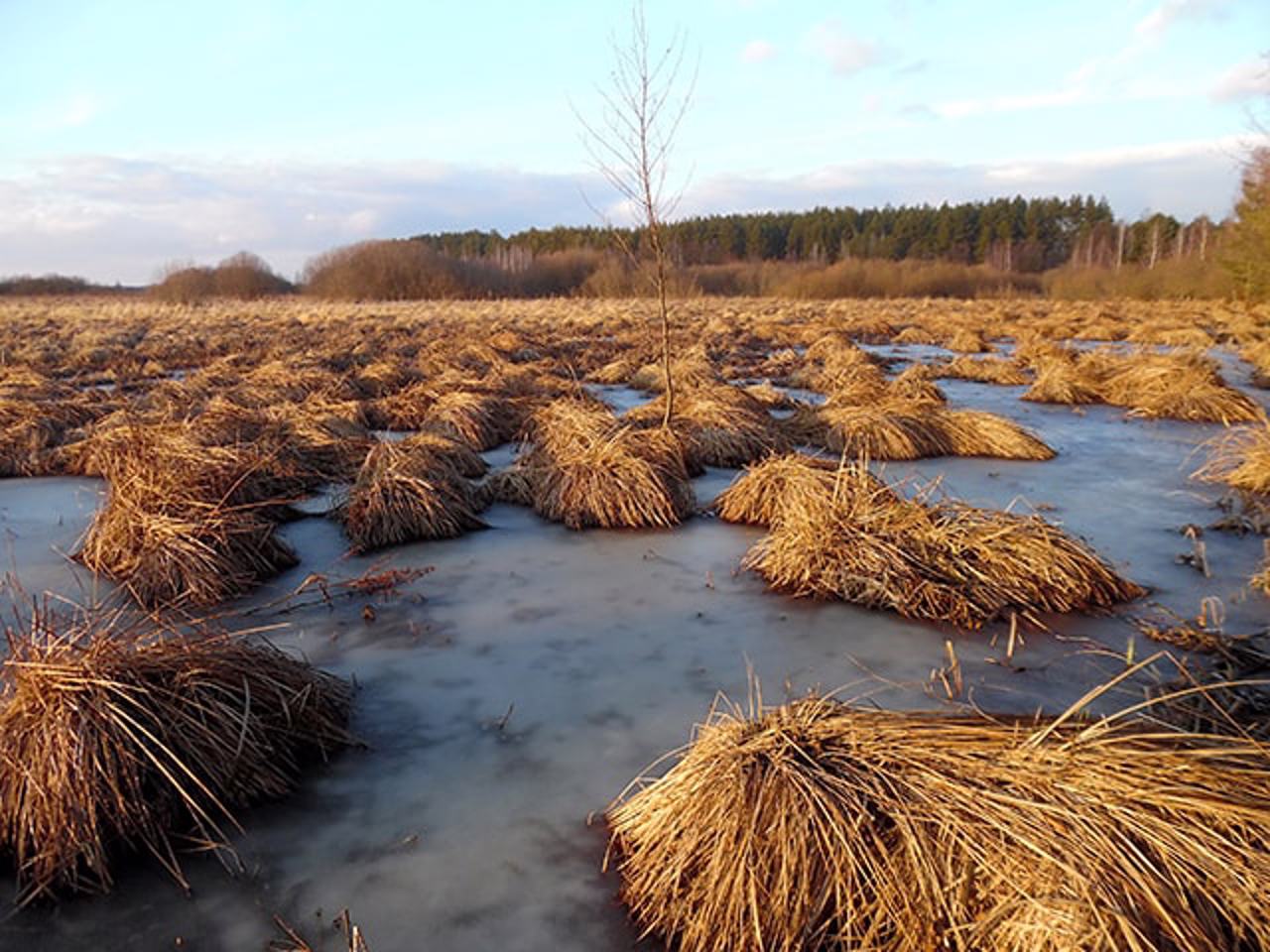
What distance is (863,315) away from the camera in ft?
93.0

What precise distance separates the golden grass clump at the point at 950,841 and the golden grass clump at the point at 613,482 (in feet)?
12.3

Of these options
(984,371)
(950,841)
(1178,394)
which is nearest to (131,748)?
(950,841)

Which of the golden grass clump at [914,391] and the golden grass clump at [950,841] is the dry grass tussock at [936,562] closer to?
the golden grass clump at [950,841]

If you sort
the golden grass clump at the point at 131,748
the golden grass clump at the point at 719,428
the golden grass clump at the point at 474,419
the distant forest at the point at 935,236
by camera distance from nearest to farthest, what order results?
the golden grass clump at the point at 131,748
the golden grass clump at the point at 719,428
the golden grass clump at the point at 474,419
the distant forest at the point at 935,236

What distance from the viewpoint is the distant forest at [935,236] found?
5947 cm

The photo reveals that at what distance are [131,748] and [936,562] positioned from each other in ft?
13.0

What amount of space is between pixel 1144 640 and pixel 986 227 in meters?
67.0

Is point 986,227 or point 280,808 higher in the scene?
point 986,227

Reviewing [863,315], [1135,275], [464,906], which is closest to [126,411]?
[464,906]

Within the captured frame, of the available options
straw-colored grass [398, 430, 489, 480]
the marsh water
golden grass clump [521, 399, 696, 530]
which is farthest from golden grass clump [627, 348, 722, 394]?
the marsh water

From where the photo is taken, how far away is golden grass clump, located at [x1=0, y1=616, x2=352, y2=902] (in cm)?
257

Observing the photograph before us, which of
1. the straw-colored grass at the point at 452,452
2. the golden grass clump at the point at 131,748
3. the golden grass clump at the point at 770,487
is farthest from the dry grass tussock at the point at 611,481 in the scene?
the golden grass clump at the point at 131,748

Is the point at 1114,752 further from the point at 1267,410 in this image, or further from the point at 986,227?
the point at 986,227

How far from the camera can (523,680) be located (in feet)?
12.7
